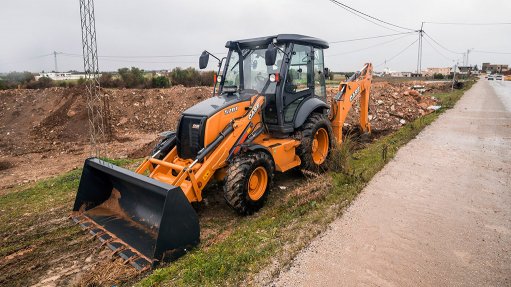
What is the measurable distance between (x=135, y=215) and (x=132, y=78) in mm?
21143

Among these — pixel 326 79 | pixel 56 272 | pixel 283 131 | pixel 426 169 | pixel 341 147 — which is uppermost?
pixel 326 79

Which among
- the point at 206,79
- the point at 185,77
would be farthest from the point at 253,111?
the point at 185,77

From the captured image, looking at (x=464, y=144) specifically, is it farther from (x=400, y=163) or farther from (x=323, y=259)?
(x=323, y=259)

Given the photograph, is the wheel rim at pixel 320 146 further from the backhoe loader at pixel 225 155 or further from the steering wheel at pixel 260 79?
the steering wheel at pixel 260 79

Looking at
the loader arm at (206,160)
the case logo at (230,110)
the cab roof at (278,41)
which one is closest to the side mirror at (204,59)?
the cab roof at (278,41)

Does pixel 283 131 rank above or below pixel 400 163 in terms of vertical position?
above

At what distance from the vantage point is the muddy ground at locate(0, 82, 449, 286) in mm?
4168

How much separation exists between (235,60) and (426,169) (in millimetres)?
4492

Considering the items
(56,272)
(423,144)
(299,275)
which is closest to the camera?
(299,275)

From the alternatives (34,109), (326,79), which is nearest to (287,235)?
(326,79)

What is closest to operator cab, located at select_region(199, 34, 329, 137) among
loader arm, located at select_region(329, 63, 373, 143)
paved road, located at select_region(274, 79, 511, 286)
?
loader arm, located at select_region(329, 63, 373, 143)

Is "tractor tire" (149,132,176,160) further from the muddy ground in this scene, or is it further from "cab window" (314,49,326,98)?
"cab window" (314,49,326,98)

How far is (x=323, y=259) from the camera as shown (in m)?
3.78

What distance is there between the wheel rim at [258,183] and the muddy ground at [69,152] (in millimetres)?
521
